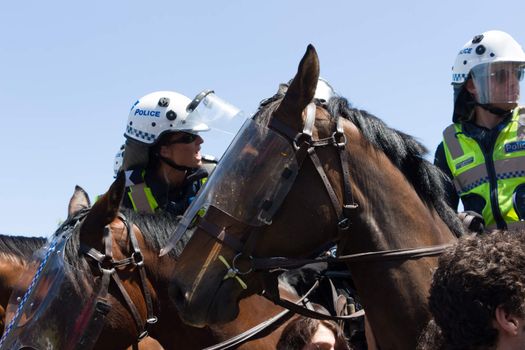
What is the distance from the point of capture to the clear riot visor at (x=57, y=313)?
5.46m

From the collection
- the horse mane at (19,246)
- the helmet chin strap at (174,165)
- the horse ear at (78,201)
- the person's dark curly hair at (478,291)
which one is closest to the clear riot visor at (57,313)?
the horse ear at (78,201)

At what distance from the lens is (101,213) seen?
18.7 ft

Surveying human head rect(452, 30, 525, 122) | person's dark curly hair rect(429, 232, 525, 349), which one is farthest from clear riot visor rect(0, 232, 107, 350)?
person's dark curly hair rect(429, 232, 525, 349)

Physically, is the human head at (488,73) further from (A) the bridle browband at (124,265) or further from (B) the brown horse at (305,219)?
(A) the bridle browband at (124,265)

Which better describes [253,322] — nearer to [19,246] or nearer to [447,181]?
[447,181]

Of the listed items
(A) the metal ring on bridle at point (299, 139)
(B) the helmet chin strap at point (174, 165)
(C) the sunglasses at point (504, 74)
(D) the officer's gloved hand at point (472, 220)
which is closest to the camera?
(A) the metal ring on bridle at point (299, 139)

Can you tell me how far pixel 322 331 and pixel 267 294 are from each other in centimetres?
86

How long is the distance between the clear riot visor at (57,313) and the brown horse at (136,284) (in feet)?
0.10

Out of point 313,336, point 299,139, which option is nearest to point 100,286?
point 313,336

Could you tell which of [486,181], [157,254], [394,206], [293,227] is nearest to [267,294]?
[293,227]

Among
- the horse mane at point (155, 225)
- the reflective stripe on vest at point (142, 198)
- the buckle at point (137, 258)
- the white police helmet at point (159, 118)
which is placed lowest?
the reflective stripe on vest at point (142, 198)

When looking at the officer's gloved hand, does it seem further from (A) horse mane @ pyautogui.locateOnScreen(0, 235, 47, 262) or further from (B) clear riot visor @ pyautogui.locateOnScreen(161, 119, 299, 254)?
(A) horse mane @ pyautogui.locateOnScreen(0, 235, 47, 262)

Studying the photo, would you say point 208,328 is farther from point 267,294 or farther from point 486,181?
point 486,181

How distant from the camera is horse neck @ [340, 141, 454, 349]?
462 centimetres
